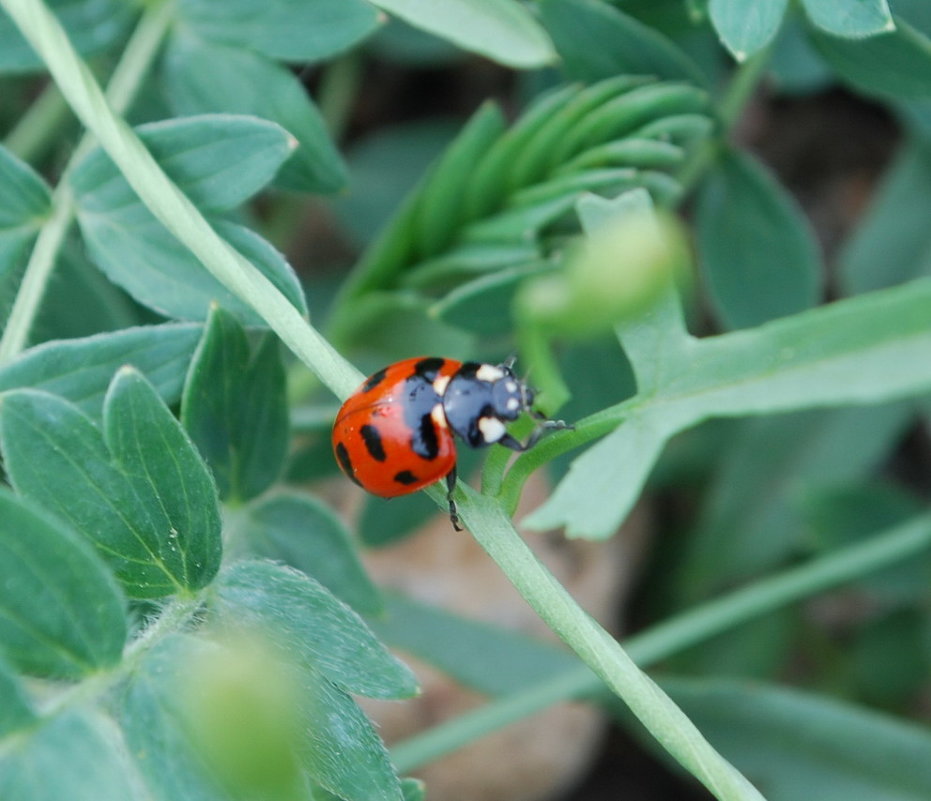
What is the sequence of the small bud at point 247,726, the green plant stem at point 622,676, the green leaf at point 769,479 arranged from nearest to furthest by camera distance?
the small bud at point 247,726, the green plant stem at point 622,676, the green leaf at point 769,479

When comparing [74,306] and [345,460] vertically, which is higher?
[74,306]

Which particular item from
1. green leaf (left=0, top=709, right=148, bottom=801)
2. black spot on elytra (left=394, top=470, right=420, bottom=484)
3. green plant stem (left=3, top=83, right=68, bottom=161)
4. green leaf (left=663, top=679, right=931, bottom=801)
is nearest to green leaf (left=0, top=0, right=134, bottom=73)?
green plant stem (left=3, top=83, right=68, bottom=161)

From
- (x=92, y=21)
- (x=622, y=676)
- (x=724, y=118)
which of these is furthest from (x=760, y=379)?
(x=92, y=21)

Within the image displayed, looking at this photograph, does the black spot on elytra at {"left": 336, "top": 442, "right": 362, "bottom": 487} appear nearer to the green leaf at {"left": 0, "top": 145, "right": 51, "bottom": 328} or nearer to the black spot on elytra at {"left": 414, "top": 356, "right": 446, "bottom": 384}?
the black spot on elytra at {"left": 414, "top": 356, "right": 446, "bottom": 384}

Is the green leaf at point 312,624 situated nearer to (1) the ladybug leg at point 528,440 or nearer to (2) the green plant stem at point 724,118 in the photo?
(1) the ladybug leg at point 528,440

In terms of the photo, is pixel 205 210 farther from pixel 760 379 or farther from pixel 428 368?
pixel 760 379

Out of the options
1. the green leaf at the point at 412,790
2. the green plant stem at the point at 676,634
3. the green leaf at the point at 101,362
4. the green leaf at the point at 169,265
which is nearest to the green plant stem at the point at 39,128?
the green leaf at the point at 169,265

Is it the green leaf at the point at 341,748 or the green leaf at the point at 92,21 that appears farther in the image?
the green leaf at the point at 92,21
